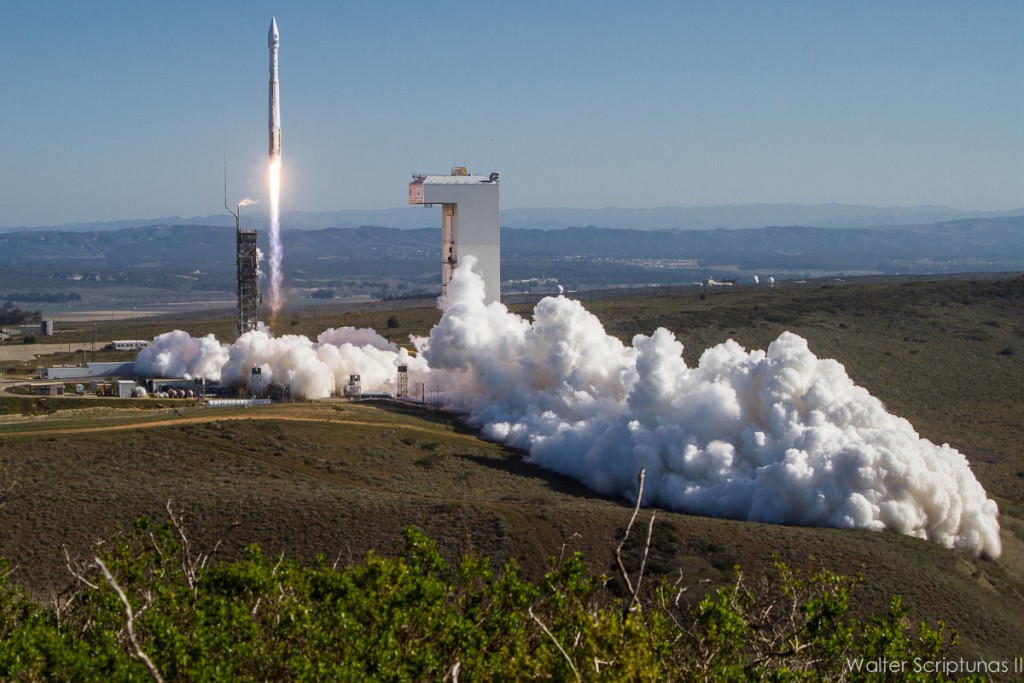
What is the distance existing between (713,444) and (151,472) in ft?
56.7

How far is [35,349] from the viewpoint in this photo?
83.2 m

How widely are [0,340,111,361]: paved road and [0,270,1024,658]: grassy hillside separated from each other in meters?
25.8

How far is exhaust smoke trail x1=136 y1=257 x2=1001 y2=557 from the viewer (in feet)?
129

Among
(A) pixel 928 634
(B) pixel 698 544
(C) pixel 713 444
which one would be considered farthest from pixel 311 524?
(A) pixel 928 634

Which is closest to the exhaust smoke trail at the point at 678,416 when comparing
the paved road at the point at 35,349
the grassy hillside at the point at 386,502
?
the grassy hillside at the point at 386,502

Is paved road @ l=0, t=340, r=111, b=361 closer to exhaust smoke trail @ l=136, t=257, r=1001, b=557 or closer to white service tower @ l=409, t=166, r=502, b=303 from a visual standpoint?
exhaust smoke trail @ l=136, t=257, r=1001, b=557

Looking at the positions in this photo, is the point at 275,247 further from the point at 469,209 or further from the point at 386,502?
the point at 386,502

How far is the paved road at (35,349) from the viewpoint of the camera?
78.3 metres

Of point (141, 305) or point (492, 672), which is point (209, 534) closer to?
point (492, 672)

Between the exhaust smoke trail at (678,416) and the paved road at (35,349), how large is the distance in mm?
24024

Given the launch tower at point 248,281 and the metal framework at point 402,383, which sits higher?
the launch tower at point 248,281

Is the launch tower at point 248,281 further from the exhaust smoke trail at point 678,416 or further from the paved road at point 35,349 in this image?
the paved road at point 35,349

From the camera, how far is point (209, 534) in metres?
35.7

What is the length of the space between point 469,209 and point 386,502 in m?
23.2
